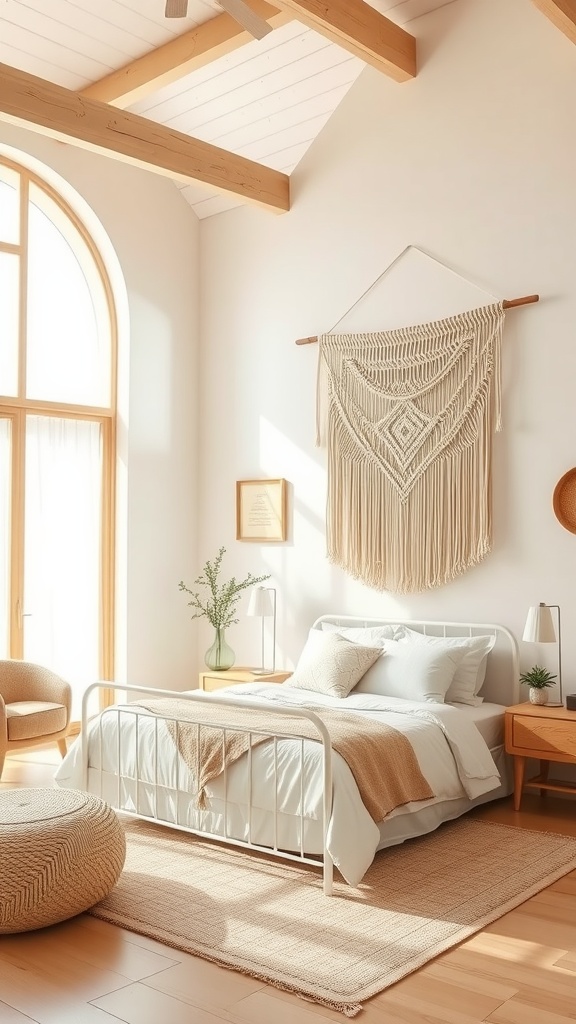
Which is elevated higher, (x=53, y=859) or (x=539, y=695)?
(x=539, y=695)

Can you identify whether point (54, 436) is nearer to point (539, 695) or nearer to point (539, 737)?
point (539, 695)

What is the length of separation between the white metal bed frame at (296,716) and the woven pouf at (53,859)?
26.2 inches

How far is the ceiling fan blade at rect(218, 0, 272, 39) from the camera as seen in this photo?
320 cm

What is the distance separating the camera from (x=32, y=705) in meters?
5.29

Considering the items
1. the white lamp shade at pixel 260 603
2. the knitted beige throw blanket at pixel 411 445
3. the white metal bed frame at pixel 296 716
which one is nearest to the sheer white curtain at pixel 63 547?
the white lamp shade at pixel 260 603

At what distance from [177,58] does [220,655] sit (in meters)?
3.52

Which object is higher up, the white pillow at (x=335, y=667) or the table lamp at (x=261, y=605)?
the table lamp at (x=261, y=605)

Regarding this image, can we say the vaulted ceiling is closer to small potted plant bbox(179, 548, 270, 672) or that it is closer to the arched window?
the arched window

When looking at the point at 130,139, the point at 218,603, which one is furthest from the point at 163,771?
the point at 130,139

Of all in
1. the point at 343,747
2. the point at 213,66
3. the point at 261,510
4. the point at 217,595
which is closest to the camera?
the point at 343,747

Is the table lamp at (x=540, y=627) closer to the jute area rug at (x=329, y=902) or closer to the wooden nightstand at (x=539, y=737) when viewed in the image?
the wooden nightstand at (x=539, y=737)

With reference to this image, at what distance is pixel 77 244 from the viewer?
6.41m

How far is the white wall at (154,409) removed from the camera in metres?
6.41

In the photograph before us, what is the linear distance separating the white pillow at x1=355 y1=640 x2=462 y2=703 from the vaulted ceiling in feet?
9.82
